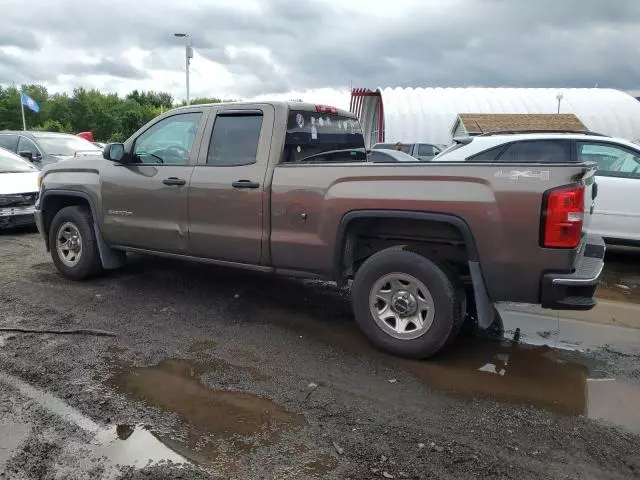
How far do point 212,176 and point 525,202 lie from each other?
2686 millimetres

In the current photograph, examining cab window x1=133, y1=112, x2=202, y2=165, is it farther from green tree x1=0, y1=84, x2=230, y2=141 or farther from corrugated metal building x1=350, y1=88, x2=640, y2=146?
green tree x1=0, y1=84, x2=230, y2=141

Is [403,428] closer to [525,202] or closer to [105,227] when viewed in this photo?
[525,202]

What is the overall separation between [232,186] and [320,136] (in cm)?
101

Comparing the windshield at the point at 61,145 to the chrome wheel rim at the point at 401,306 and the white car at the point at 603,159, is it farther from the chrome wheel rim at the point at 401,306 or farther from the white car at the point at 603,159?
the chrome wheel rim at the point at 401,306

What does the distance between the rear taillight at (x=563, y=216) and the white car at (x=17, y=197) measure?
28.0ft

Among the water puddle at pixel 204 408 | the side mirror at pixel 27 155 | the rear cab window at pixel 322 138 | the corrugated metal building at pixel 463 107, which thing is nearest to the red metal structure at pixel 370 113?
the corrugated metal building at pixel 463 107

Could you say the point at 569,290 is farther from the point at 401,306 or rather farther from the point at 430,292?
the point at 401,306

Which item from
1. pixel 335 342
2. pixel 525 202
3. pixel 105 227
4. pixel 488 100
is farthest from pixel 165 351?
pixel 488 100

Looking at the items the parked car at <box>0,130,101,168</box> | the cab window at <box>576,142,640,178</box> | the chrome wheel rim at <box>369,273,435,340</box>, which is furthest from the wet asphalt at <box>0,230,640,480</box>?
the parked car at <box>0,130,101,168</box>

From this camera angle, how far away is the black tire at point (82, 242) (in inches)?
233

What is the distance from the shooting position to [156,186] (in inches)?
208

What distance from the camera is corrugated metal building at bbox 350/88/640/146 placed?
2877cm

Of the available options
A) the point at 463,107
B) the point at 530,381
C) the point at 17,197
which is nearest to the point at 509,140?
the point at 530,381

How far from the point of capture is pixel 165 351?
4309 mm
